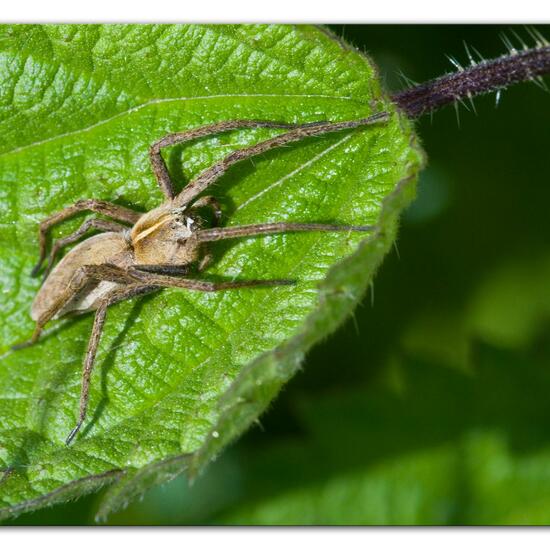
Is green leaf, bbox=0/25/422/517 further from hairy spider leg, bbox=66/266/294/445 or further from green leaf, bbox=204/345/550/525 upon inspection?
green leaf, bbox=204/345/550/525

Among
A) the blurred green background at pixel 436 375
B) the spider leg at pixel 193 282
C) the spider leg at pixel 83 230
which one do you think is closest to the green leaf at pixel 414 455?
the blurred green background at pixel 436 375

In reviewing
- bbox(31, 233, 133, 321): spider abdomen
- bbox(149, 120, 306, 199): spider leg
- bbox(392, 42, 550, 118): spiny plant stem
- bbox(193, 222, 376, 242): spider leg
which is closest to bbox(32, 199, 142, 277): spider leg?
bbox(31, 233, 133, 321): spider abdomen

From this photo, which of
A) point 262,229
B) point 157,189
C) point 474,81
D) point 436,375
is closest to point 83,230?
point 157,189

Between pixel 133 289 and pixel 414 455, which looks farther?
pixel 414 455

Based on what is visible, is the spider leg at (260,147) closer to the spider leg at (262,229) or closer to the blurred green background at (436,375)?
the spider leg at (262,229)

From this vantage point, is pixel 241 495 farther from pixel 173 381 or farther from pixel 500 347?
pixel 500 347

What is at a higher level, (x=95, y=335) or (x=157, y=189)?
(x=157, y=189)

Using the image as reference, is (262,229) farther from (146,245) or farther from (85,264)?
(85,264)
